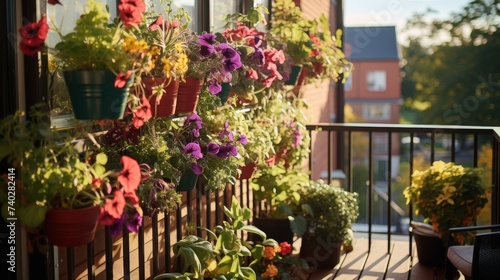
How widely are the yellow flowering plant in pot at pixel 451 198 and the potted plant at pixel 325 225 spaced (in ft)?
1.61

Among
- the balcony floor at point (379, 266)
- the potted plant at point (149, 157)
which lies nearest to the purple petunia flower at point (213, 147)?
the potted plant at point (149, 157)

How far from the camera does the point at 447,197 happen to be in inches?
165

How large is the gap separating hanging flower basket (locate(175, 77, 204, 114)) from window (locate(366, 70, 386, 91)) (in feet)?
101

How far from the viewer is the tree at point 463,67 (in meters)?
22.1

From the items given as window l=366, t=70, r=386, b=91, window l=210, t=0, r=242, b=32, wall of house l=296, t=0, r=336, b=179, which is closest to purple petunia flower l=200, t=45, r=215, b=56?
window l=210, t=0, r=242, b=32

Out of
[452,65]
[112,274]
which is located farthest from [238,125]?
[452,65]

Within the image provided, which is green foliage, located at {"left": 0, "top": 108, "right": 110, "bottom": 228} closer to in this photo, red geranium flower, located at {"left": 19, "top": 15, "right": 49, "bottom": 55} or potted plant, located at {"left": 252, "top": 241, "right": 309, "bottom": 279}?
red geranium flower, located at {"left": 19, "top": 15, "right": 49, "bottom": 55}

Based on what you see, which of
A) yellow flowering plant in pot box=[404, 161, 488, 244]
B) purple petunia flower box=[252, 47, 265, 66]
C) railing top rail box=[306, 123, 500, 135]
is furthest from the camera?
railing top rail box=[306, 123, 500, 135]

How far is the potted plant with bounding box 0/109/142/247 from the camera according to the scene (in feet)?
6.34

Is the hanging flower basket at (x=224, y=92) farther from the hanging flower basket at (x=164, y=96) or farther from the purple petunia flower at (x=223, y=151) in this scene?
the hanging flower basket at (x=164, y=96)

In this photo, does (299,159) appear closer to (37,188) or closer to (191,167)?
(191,167)

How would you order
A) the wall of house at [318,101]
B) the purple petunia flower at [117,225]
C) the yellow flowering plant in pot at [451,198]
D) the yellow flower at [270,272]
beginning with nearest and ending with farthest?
the purple petunia flower at [117,225] < the yellow flower at [270,272] < the yellow flowering plant in pot at [451,198] < the wall of house at [318,101]

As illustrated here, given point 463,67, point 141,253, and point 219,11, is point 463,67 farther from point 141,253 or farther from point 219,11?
point 141,253

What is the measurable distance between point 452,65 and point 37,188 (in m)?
23.3
